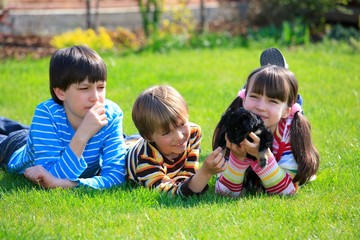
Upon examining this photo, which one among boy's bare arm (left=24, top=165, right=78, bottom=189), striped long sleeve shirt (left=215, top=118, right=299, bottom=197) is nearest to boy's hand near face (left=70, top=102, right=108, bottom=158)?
boy's bare arm (left=24, top=165, right=78, bottom=189)

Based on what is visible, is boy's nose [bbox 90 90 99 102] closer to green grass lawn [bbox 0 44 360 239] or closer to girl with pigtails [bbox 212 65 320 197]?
green grass lawn [bbox 0 44 360 239]

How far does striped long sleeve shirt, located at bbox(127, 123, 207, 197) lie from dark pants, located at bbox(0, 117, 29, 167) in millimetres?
1210

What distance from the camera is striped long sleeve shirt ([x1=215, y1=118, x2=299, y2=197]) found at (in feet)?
15.1

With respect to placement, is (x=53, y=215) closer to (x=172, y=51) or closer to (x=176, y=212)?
(x=176, y=212)

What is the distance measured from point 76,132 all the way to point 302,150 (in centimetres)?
168

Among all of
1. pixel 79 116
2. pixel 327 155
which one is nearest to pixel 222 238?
pixel 79 116

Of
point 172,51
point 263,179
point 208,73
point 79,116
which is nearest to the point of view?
point 263,179

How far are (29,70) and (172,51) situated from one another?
264cm

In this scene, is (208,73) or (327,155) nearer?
(327,155)

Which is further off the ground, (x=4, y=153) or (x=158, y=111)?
(x=158, y=111)

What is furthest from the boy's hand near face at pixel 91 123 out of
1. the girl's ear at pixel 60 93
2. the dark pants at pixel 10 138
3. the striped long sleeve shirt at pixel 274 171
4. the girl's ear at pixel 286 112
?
the girl's ear at pixel 286 112

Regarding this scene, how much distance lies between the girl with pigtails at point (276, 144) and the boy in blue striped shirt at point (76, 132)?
2.87ft

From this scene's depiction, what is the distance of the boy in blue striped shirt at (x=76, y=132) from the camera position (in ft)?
16.2

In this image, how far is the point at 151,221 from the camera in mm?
4168
